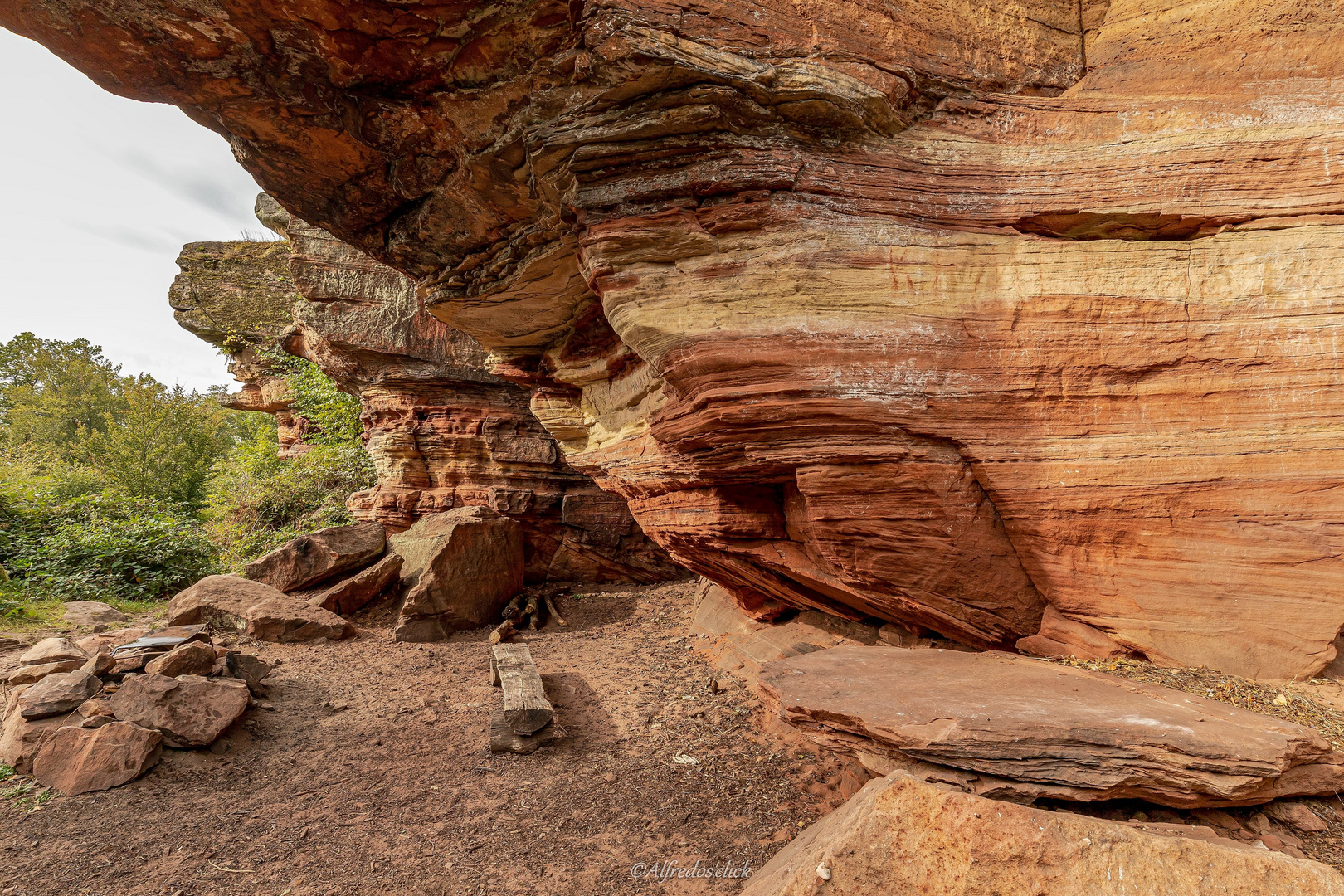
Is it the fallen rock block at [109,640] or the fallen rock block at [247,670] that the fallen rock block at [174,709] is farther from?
the fallen rock block at [109,640]

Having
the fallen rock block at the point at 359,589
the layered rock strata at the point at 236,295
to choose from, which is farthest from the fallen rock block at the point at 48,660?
the layered rock strata at the point at 236,295

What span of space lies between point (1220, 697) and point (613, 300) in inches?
199

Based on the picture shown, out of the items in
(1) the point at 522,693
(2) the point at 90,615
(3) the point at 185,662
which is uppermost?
(3) the point at 185,662

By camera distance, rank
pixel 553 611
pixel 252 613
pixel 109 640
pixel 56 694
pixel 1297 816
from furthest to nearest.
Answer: pixel 553 611, pixel 252 613, pixel 109 640, pixel 56 694, pixel 1297 816

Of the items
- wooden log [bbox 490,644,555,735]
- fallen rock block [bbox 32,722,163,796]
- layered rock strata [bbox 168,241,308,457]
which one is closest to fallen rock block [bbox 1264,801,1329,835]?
wooden log [bbox 490,644,555,735]

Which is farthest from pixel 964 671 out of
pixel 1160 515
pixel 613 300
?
pixel 613 300

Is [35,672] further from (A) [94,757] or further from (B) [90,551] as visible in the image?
(B) [90,551]

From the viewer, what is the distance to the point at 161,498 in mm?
17688

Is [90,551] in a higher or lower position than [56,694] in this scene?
higher

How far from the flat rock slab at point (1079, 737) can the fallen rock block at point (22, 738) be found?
19.2 feet

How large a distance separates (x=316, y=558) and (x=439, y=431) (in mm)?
3224

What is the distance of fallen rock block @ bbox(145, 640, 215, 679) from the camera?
543 centimetres

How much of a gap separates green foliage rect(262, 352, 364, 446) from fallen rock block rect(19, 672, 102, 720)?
30.8 ft

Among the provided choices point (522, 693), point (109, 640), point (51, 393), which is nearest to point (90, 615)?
point (109, 640)
